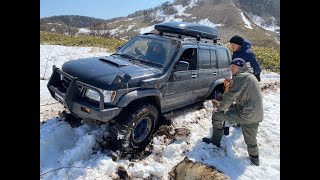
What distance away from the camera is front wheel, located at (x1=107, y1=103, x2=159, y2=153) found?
4.94 m

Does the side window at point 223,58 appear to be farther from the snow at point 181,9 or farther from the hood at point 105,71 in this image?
the snow at point 181,9

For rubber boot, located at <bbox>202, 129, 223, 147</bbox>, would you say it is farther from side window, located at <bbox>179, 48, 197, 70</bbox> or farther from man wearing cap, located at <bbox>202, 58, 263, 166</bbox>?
side window, located at <bbox>179, 48, 197, 70</bbox>

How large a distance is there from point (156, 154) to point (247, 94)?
195 cm

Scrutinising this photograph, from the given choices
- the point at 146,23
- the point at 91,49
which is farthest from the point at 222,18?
the point at 91,49

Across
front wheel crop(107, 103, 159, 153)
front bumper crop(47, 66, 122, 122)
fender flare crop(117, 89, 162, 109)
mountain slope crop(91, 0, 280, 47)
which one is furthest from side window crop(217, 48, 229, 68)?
mountain slope crop(91, 0, 280, 47)

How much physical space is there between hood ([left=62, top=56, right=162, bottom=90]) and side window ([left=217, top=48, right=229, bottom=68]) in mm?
2550

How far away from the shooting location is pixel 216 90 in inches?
310

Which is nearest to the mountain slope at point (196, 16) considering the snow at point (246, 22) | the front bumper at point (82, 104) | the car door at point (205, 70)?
the snow at point (246, 22)

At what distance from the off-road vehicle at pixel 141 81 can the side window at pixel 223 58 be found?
0.11m

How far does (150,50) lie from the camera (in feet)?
20.8

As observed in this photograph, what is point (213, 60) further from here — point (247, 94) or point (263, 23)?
point (263, 23)

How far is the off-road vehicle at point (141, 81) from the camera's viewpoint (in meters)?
4.86

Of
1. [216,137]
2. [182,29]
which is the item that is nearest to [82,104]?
[216,137]
